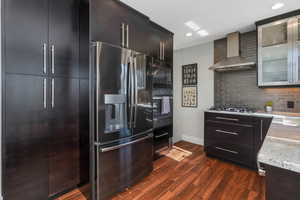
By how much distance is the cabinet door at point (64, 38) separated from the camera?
1.63 m

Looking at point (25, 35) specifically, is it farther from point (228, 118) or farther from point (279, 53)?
point (279, 53)

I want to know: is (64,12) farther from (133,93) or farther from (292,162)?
(292,162)

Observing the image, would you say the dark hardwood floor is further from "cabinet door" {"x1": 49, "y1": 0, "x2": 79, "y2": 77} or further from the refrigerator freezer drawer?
"cabinet door" {"x1": 49, "y1": 0, "x2": 79, "y2": 77}

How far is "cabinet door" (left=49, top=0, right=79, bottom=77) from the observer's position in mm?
1626

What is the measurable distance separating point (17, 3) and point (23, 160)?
161 centimetres

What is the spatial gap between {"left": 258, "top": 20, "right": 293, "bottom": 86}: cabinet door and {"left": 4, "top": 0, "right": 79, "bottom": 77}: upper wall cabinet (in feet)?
10.1

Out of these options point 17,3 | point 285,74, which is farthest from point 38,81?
point 285,74

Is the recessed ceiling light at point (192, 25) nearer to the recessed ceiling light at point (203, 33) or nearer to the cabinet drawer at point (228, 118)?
the recessed ceiling light at point (203, 33)

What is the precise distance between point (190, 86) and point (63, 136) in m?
3.14

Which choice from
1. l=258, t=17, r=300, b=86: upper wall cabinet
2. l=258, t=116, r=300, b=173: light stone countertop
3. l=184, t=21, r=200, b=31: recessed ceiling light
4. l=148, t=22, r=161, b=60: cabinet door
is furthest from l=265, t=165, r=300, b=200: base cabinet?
l=184, t=21, r=200, b=31: recessed ceiling light

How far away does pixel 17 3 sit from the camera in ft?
4.57

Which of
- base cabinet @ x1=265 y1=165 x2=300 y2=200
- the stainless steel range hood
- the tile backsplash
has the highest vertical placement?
the stainless steel range hood

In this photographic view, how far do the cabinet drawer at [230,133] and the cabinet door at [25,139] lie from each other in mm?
2750

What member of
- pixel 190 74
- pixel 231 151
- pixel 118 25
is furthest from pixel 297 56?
pixel 118 25
